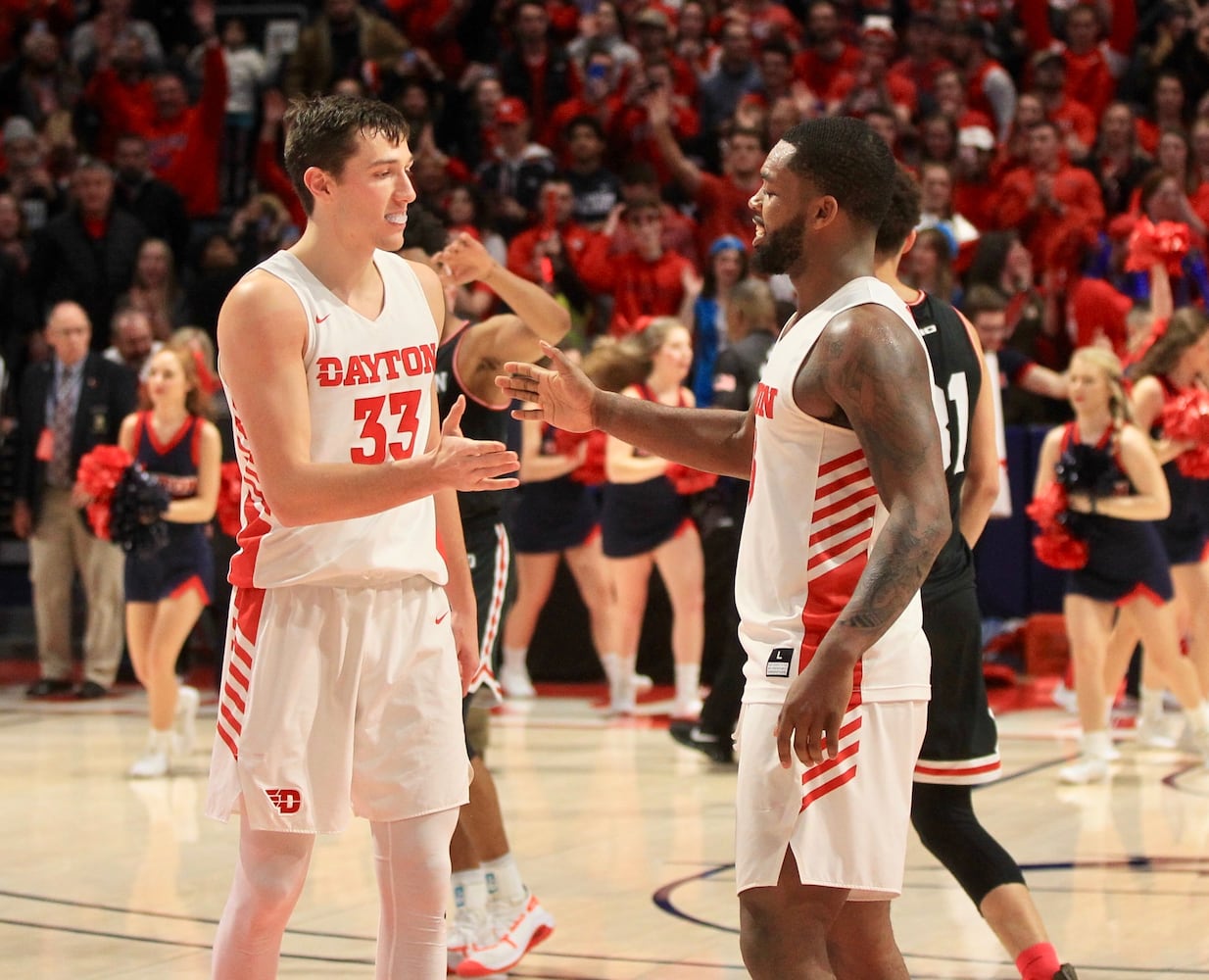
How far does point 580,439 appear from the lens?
9891 mm

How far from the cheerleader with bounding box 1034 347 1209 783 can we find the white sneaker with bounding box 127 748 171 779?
3.93m

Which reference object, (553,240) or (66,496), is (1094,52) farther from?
(66,496)

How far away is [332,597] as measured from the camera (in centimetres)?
357

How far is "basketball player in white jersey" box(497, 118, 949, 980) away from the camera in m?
3.08

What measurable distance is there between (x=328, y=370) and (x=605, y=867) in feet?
10.6

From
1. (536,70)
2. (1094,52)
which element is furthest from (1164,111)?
(536,70)

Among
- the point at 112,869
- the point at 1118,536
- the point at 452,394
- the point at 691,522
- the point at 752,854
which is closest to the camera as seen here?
the point at 752,854

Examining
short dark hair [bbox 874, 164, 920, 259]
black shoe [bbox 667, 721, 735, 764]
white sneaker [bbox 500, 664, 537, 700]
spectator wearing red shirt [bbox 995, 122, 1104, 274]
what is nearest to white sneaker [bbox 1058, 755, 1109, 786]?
black shoe [bbox 667, 721, 735, 764]

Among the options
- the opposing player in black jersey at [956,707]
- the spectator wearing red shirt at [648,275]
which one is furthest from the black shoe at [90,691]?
the opposing player in black jersey at [956,707]

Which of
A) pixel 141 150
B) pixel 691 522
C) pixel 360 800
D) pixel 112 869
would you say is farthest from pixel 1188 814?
pixel 141 150

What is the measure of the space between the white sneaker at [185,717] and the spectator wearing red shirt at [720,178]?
471cm

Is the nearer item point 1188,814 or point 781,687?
point 781,687

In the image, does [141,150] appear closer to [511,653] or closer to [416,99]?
[416,99]

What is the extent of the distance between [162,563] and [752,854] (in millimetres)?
5498
